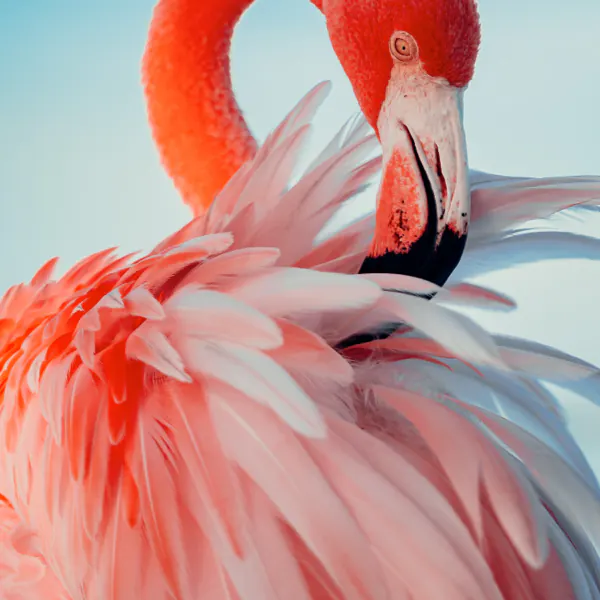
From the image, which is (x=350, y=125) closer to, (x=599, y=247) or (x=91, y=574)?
(x=599, y=247)

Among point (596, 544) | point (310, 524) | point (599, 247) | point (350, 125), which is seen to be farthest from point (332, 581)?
point (350, 125)

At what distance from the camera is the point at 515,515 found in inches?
25.1

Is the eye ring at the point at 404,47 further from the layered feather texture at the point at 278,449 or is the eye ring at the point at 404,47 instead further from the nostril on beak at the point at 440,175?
the layered feather texture at the point at 278,449

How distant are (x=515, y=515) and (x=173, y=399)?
1.00 feet

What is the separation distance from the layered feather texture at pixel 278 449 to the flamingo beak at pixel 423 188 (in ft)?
0.29

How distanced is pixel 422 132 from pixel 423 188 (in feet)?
0.23

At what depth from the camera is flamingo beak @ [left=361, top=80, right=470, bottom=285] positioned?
792mm

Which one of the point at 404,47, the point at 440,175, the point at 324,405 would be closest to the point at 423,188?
the point at 440,175

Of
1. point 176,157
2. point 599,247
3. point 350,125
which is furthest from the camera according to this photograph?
point 176,157

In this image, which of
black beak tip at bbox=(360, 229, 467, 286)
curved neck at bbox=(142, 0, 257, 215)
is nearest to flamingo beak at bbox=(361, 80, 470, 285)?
black beak tip at bbox=(360, 229, 467, 286)

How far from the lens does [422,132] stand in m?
0.84

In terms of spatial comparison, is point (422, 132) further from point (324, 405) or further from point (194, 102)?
point (194, 102)

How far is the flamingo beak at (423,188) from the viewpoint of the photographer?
0.79 meters

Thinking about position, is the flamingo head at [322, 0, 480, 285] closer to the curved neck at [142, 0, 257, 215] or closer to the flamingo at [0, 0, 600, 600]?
the flamingo at [0, 0, 600, 600]
